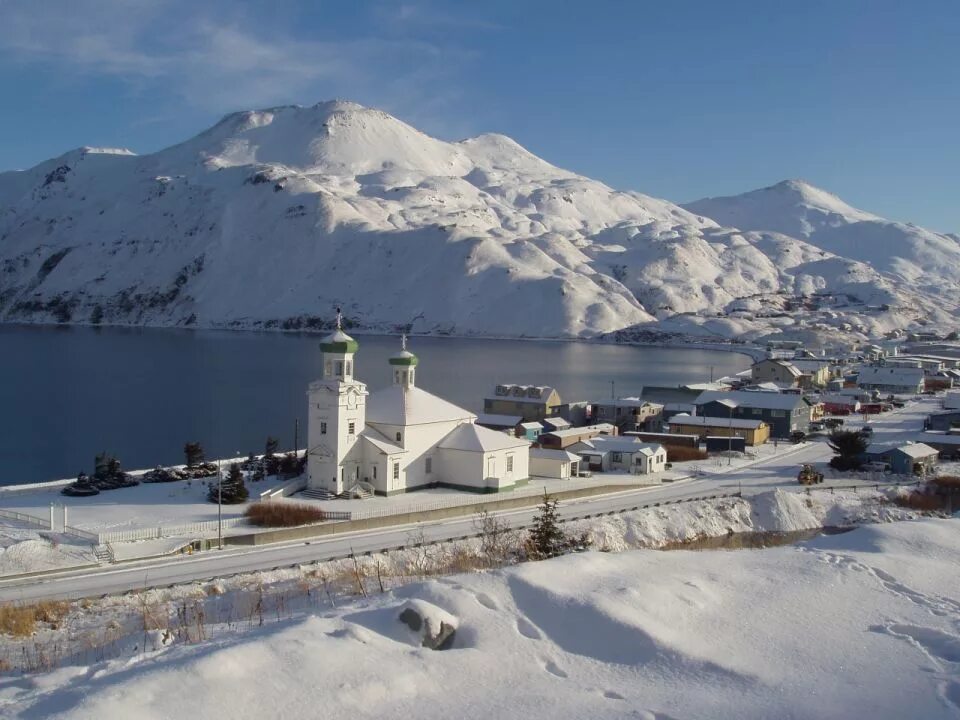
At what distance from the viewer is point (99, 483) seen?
27.7 metres

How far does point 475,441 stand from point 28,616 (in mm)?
15890

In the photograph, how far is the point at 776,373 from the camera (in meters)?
70.3

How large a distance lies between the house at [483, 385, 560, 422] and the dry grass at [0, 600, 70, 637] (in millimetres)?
32369

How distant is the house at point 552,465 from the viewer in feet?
103

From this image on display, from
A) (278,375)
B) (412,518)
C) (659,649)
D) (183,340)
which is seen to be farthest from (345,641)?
(183,340)

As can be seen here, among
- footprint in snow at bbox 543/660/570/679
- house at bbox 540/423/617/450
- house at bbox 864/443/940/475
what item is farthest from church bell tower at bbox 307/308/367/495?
house at bbox 864/443/940/475

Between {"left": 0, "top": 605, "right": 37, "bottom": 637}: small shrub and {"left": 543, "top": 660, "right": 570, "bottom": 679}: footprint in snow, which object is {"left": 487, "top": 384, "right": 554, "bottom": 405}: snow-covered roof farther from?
{"left": 543, "top": 660, "right": 570, "bottom": 679}: footprint in snow

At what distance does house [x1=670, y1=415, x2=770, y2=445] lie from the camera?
4125 centimetres

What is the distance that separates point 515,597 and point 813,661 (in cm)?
298

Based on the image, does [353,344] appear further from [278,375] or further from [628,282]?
A: [628,282]

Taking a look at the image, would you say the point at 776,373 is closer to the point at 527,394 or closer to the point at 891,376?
the point at 891,376

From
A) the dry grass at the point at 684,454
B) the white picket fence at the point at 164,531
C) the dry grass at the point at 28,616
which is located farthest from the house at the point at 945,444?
the dry grass at the point at 28,616

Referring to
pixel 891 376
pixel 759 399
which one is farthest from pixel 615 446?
pixel 891 376

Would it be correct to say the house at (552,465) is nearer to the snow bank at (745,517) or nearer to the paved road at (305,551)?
the paved road at (305,551)
